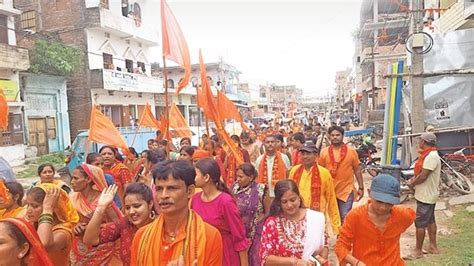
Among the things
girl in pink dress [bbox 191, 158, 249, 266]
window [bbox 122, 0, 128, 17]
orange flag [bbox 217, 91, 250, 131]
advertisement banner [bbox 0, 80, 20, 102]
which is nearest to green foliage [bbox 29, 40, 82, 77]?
advertisement banner [bbox 0, 80, 20, 102]

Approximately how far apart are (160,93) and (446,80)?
68.0 ft

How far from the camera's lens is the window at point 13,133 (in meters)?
17.0

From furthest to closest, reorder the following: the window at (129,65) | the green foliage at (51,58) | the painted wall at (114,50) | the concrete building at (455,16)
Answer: the window at (129,65)
the painted wall at (114,50)
the green foliage at (51,58)
the concrete building at (455,16)

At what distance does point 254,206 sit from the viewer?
3785mm

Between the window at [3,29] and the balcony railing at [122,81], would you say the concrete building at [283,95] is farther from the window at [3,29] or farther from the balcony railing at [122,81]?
the window at [3,29]

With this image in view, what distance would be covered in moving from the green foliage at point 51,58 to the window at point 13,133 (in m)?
2.65

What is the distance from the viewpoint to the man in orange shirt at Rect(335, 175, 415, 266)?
276cm

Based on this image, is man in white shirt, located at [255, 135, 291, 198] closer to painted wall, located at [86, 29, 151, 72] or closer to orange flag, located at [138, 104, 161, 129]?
orange flag, located at [138, 104, 161, 129]

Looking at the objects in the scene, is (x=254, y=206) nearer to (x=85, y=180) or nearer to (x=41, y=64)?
(x=85, y=180)

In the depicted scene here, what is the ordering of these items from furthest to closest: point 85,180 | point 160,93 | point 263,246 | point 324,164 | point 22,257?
point 160,93 < point 324,164 < point 85,180 < point 263,246 < point 22,257

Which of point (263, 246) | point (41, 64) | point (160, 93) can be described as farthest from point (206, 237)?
point (160, 93)

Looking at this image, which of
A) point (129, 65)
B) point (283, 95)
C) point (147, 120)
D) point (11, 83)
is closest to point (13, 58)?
point (11, 83)

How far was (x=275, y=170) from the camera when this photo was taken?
5234 mm

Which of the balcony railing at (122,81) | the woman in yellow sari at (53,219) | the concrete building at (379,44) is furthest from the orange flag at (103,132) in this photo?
the concrete building at (379,44)
